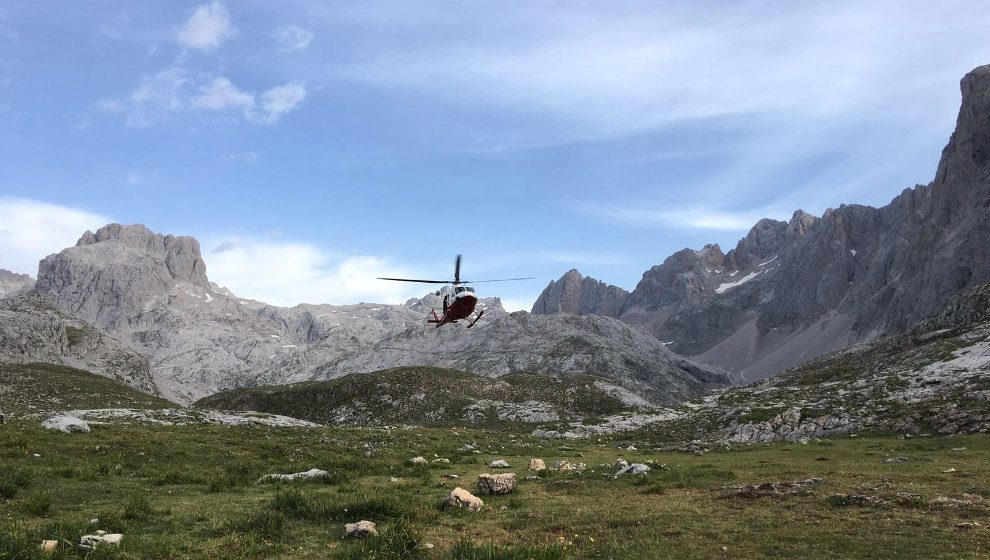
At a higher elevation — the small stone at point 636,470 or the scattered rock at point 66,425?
the scattered rock at point 66,425

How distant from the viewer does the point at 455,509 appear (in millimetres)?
16953

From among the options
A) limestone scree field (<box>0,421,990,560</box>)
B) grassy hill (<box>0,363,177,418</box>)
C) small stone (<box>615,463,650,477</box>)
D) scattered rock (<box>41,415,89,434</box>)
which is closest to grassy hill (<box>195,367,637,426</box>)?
grassy hill (<box>0,363,177,418</box>)

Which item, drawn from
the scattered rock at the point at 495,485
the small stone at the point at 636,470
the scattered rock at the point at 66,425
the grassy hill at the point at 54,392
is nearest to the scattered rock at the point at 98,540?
the scattered rock at the point at 495,485

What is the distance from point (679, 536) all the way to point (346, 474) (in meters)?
14.8

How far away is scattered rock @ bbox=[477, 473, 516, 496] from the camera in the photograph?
19.9 metres

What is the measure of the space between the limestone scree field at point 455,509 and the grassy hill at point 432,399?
61054 mm

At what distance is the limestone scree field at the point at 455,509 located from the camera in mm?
12453

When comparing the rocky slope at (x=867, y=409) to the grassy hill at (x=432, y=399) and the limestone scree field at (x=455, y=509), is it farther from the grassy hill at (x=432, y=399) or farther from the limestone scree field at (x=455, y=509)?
the grassy hill at (x=432, y=399)

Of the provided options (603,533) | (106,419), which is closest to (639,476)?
(603,533)

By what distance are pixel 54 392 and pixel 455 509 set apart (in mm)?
81724

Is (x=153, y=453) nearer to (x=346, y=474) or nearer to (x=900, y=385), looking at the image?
(x=346, y=474)

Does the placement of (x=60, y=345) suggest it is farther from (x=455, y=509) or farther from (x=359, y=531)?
(x=359, y=531)

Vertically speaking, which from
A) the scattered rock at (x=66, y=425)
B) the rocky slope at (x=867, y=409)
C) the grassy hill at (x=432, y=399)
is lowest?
the grassy hill at (x=432, y=399)

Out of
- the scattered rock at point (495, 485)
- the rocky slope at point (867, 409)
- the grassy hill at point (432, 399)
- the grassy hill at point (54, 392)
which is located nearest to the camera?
the scattered rock at point (495, 485)
